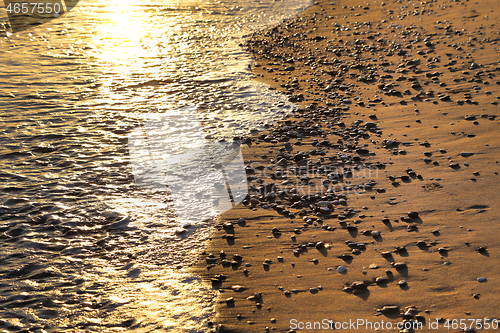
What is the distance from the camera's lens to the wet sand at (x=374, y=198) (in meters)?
3.22

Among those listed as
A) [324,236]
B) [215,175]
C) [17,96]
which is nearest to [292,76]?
[215,175]

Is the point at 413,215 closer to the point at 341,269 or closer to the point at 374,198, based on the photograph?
the point at 374,198

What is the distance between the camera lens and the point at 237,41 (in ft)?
32.8

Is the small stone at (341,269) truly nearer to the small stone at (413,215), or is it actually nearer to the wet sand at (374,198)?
the wet sand at (374,198)

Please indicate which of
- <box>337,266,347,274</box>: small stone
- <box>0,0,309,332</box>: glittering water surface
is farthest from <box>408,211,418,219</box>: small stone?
<box>0,0,309,332</box>: glittering water surface

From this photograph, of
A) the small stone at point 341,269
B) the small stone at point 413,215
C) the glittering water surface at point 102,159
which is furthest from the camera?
the small stone at point 413,215

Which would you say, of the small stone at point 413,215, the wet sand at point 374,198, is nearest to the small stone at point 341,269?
the wet sand at point 374,198

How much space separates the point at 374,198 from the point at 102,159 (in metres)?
3.75

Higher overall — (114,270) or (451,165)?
(451,165)

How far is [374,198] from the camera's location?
4473 millimetres

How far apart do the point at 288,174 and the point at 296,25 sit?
6813 mm

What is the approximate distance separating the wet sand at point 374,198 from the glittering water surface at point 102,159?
19.3 inches

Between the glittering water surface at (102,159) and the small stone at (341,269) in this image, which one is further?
the small stone at (341,269)

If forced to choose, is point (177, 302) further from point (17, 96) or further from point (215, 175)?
point (17, 96)
